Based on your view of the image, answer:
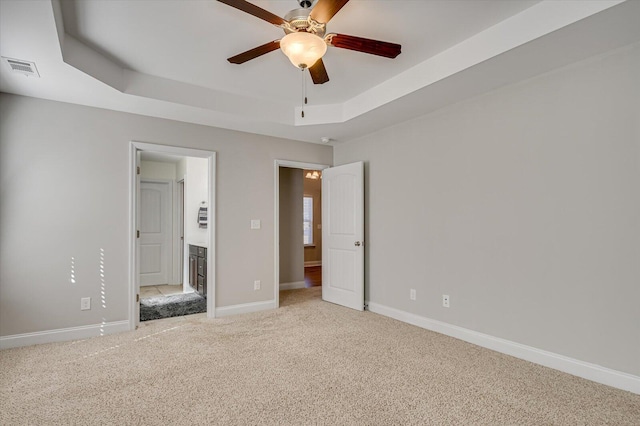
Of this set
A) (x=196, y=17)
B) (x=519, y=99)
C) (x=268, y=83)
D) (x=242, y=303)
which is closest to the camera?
(x=196, y=17)

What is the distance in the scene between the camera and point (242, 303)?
439 centimetres

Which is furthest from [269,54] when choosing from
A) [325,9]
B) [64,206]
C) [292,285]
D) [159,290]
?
[159,290]

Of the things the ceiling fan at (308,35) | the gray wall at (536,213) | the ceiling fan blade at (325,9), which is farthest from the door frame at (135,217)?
the ceiling fan blade at (325,9)

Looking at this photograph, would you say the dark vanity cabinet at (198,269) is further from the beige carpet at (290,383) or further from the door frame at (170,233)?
the beige carpet at (290,383)

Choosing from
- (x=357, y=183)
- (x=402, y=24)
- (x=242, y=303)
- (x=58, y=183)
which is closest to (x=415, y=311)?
(x=357, y=183)

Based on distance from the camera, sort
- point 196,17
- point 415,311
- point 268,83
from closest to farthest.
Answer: point 196,17 → point 268,83 → point 415,311

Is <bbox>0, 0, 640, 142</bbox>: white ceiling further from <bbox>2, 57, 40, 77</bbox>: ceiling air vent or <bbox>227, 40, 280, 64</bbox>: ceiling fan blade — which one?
<bbox>227, 40, 280, 64</bbox>: ceiling fan blade

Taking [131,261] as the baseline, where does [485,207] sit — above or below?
above

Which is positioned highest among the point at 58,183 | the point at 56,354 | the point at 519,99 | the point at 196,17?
the point at 196,17

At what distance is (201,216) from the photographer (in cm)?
549

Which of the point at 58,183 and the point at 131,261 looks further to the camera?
the point at 131,261

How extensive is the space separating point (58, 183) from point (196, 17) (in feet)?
7.52

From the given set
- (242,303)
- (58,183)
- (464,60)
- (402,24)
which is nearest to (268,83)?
(402,24)

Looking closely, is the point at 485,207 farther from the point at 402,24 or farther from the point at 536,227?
the point at 402,24
